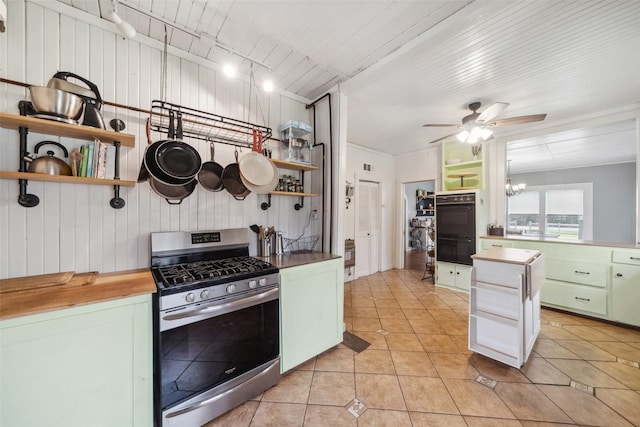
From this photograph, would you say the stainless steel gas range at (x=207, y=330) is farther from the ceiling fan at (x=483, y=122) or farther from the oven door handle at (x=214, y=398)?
the ceiling fan at (x=483, y=122)

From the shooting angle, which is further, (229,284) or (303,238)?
(303,238)

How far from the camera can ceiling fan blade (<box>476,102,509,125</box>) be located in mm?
2371

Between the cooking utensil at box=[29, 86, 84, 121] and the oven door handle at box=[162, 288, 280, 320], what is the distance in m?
1.34

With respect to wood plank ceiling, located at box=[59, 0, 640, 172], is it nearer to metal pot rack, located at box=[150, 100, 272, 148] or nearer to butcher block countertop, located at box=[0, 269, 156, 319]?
metal pot rack, located at box=[150, 100, 272, 148]

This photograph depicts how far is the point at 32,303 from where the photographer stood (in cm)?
109

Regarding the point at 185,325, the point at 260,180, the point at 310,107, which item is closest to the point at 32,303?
the point at 185,325

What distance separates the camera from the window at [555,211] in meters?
5.81

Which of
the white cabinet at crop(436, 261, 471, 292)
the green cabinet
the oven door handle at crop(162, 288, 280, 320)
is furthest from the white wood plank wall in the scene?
the green cabinet

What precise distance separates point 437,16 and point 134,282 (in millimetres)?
2702

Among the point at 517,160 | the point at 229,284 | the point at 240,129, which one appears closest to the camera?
the point at 229,284

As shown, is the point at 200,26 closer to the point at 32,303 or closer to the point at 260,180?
the point at 260,180

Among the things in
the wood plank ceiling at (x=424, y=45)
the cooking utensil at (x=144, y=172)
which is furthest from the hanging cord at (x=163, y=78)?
the cooking utensil at (x=144, y=172)

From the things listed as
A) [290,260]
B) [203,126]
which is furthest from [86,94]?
[290,260]

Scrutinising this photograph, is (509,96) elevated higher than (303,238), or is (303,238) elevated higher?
(509,96)
